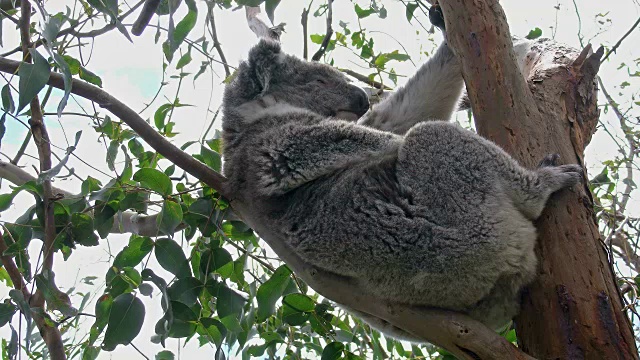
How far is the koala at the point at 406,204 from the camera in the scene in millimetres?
2428

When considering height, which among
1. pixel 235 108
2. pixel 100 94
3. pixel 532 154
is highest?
pixel 235 108

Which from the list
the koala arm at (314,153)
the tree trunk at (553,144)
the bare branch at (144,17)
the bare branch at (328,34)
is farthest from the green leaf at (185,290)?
the bare branch at (328,34)

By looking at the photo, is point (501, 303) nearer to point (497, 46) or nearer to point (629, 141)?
point (497, 46)

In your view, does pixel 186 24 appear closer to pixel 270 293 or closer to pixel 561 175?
pixel 270 293

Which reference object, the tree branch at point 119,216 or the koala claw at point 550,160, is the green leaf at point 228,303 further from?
the koala claw at point 550,160

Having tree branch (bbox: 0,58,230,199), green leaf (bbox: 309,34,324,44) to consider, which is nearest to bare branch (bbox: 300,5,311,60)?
green leaf (bbox: 309,34,324,44)

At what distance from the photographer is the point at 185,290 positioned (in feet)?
8.02

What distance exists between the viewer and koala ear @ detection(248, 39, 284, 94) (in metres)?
3.51

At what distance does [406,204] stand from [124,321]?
117cm

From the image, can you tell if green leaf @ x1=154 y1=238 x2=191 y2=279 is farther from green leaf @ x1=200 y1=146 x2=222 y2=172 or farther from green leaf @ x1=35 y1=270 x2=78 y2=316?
green leaf @ x1=200 y1=146 x2=222 y2=172

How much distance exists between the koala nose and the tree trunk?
0.94 metres

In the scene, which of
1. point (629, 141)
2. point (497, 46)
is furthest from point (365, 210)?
point (629, 141)

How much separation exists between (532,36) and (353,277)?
1.68 m

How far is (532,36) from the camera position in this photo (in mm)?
3332
